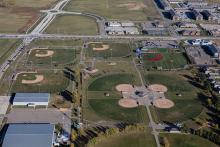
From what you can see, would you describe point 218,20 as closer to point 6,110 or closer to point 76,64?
point 76,64

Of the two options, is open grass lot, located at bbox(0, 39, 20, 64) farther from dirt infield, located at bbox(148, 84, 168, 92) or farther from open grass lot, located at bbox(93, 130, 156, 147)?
open grass lot, located at bbox(93, 130, 156, 147)

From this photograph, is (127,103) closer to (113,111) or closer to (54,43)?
(113,111)

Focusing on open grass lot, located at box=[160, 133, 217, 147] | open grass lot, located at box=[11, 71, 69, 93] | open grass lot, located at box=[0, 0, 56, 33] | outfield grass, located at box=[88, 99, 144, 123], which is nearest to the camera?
open grass lot, located at box=[160, 133, 217, 147]

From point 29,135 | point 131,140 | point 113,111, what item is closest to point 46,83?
point 113,111

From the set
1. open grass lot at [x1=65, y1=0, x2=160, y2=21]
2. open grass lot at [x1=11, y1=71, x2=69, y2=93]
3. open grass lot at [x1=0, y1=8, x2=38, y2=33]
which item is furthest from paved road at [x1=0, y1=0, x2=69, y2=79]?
open grass lot at [x1=65, y1=0, x2=160, y2=21]

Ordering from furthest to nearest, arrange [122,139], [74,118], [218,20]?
[218,20] → [74,118] → [122,139]

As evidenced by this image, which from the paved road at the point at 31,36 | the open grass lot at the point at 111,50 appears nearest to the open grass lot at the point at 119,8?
the paved road at the point at 31,36

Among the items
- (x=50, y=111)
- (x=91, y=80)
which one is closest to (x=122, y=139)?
(x=50, y=111)
